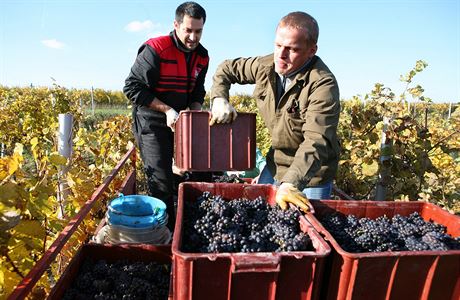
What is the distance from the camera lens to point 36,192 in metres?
1.67

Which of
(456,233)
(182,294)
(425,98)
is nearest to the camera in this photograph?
(182,294)

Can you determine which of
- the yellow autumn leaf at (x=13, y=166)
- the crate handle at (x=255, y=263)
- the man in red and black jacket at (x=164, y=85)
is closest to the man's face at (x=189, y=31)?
the man in red and black jacket at (x=164, y=85)

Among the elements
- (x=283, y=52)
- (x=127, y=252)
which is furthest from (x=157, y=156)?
(x=283, y=52)

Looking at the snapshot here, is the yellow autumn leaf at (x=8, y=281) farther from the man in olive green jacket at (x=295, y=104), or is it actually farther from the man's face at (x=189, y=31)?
the man's face at (x=189, y=31)

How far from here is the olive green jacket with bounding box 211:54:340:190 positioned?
201 cm

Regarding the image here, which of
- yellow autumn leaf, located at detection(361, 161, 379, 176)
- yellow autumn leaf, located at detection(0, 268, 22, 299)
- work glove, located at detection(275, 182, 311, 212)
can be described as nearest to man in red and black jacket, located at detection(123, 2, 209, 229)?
work glove, located at detection(275, 182, 311, 212)

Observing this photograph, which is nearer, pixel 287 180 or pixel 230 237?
pixel 230 237

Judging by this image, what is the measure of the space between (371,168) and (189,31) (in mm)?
2121

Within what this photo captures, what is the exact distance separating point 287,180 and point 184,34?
1987 mm

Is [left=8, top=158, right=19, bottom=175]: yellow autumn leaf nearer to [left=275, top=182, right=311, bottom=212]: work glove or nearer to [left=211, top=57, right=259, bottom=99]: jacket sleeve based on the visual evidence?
[left=275, top=182, right=311, bottom=212]: work glove

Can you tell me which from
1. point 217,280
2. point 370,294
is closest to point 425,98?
point 370,294

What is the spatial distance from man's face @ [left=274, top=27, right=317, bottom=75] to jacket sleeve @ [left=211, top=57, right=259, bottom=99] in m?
0.49

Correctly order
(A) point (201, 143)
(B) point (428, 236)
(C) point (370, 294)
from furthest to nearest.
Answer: (A) point (201, 143)
(B) point (428, 236)
(C) point (370, 294)

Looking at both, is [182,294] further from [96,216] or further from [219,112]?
[96,216]
